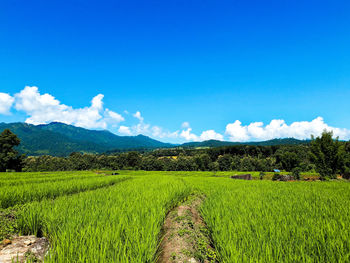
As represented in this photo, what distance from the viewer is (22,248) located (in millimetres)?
2709

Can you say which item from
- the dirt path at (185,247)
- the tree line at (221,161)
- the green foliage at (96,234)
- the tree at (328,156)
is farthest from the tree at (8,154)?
the tree at (328,156)

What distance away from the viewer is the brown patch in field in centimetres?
243

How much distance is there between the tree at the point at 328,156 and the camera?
70.7ft

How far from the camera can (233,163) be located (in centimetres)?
A: 7031

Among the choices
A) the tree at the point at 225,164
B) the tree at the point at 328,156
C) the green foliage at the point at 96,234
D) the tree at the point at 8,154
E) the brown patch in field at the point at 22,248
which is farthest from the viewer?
the tree at the point at 225,164

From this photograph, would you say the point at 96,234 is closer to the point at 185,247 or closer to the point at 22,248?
the point at 22,248

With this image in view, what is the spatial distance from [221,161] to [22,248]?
263 feet

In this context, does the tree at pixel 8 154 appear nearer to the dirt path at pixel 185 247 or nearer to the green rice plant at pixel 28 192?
the green rice plant at pixel 28 192

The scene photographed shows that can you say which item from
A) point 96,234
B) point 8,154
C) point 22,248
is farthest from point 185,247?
point 8,154

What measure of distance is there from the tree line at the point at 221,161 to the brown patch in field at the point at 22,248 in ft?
91.2

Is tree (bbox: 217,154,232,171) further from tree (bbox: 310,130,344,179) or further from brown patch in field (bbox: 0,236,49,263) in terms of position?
brown patch in field (bbox: 0,236,49,263)

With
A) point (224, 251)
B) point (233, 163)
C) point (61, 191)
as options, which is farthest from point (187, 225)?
point (233, 163)

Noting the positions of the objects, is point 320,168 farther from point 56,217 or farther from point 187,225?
point 56,217

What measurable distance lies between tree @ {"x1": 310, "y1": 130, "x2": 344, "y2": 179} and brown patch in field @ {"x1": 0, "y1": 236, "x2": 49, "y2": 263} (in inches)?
1144
